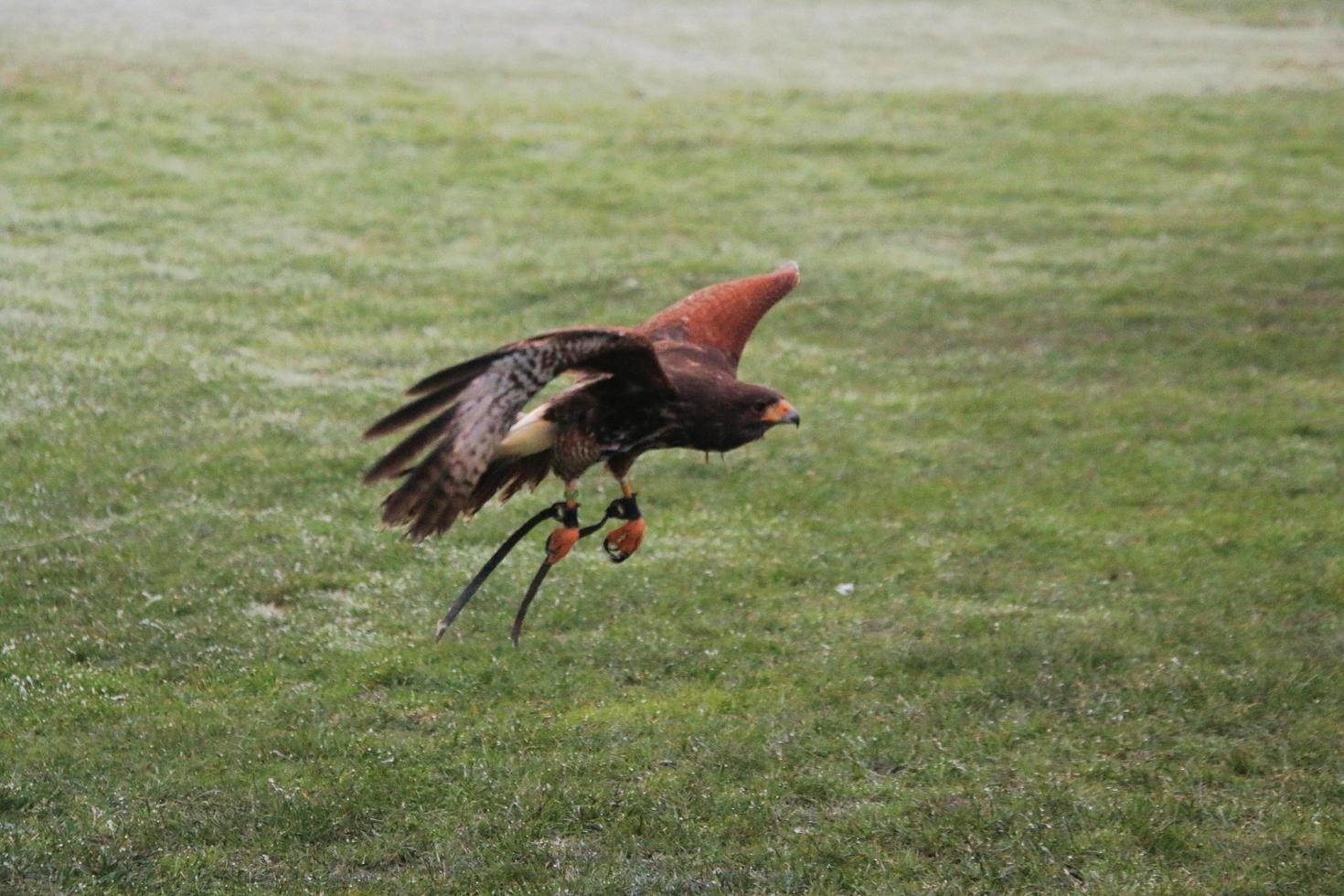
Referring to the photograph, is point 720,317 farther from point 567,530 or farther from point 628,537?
point 567,530

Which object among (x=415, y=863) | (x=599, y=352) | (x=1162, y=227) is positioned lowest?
(x=415, y=863)

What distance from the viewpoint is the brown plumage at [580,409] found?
555cm

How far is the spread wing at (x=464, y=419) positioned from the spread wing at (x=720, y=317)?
1563 millimetres

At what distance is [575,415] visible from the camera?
6328mm

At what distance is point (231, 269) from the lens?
15773 mm

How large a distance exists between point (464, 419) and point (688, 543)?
4733 millimetres

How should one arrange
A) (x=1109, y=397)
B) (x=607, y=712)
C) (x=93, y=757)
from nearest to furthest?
(x=93, y=757) < (x=607, y=712) < (x=1109, y=397)

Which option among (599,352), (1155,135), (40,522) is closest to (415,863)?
(599,352)

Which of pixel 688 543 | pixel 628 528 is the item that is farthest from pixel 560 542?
pixel 688 543

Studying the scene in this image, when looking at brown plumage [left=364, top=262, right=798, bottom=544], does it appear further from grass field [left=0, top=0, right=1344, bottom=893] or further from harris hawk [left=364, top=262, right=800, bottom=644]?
grass field [left=0, top=0, right=1344, bottom=893]

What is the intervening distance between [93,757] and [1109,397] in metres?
8.90

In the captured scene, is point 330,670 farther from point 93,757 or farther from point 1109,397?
point 1109,397

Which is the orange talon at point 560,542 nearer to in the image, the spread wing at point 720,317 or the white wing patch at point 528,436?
the white wing patch at point 528,436

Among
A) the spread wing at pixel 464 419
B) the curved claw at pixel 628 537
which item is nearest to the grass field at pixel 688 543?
the curved claw at pixel 628 537
